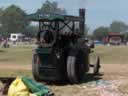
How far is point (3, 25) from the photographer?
156 m

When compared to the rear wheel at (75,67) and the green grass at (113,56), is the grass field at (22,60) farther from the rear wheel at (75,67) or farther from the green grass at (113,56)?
the rear wheel at (75,67)

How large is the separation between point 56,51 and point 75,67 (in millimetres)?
1052

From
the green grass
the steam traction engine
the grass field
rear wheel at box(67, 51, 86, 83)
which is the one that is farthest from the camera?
the green grass

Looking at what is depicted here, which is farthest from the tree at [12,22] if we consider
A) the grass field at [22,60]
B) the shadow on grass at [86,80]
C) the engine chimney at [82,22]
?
the engine chimney at [82,22]

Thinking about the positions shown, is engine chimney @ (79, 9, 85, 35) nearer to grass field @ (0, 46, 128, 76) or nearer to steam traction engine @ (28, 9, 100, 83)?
steam traction engine @ (28, 9, 100, 83)

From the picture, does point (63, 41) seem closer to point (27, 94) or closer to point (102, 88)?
point (102, 88)

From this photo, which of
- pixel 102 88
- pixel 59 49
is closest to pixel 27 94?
pixel 102 88

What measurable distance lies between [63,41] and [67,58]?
2.15 feet

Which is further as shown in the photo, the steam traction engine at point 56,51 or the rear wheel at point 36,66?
the rear wheel at point 36,66

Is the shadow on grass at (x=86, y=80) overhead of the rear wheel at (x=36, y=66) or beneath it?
beneath

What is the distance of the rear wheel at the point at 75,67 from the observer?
18906mm

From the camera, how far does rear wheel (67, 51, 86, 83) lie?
62.0 ft

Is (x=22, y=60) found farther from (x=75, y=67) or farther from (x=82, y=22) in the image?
(x=75, y=67)

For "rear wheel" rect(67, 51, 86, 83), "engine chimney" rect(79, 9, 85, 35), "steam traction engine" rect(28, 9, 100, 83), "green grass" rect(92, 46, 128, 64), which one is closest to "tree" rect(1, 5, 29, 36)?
"green grass" rect(92, 46, 128, 64)
